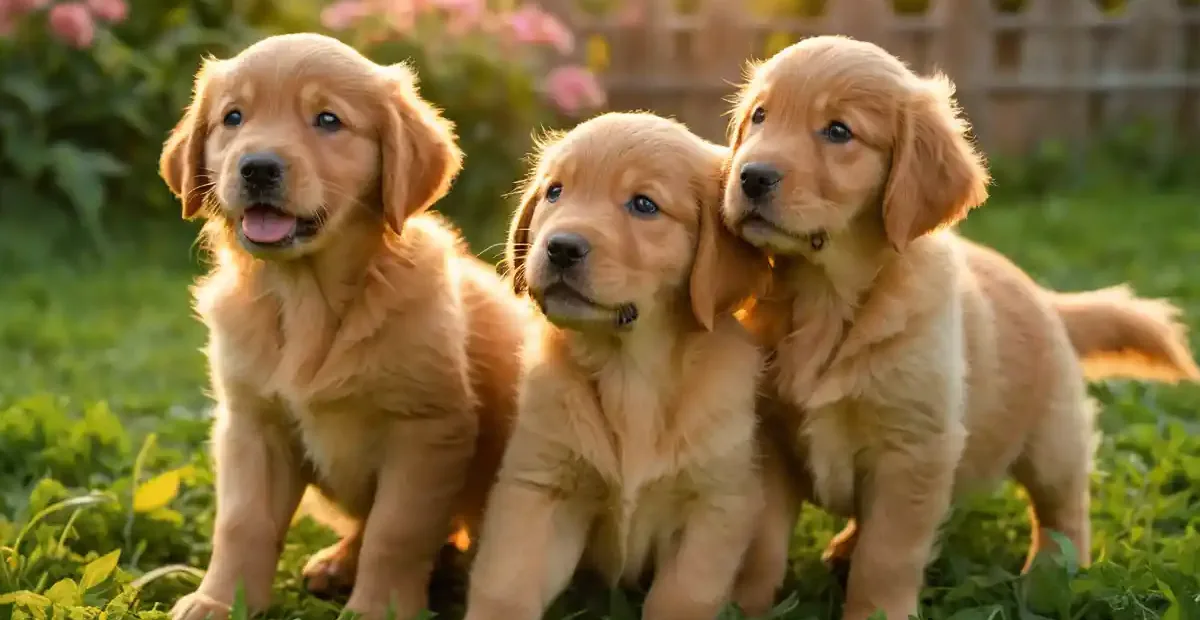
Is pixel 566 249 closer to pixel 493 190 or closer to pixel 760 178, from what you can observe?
pixel 760 178

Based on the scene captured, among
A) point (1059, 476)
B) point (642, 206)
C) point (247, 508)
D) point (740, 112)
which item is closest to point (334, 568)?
point (247, 508)

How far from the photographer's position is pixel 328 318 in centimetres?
332

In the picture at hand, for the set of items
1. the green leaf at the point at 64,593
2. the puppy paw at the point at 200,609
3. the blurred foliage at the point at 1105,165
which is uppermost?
the green leaf at the point at 64,593

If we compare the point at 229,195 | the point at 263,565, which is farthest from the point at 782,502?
the point at 229,195

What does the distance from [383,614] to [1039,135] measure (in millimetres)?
9435

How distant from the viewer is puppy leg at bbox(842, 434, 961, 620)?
3125mm

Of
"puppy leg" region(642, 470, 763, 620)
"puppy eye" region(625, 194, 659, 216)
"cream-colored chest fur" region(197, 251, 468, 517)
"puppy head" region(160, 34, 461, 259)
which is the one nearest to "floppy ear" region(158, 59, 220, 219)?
"puppy head" region(160, 34, 461, 259)

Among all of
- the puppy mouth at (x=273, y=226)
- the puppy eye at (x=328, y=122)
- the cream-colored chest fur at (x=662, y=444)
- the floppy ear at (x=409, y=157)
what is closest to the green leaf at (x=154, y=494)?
the puppy mouth at (x=273, y=226)

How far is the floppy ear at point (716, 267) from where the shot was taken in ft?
10.0

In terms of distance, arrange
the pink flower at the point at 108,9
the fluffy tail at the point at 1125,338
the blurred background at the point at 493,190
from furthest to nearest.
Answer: the pink flower at the point at 108,9, the fluffy tail at the point at 1125,338, the blurred background at the point at 493,190

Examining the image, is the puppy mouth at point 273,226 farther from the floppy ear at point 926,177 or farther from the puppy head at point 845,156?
the floppy ear at point 926,177

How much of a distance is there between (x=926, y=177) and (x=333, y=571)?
1.87 m

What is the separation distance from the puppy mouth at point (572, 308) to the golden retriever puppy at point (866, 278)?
0.36m

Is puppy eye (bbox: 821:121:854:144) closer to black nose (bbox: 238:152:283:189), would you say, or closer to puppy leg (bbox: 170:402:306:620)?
black nose (bbox: 238:152:283:189)
